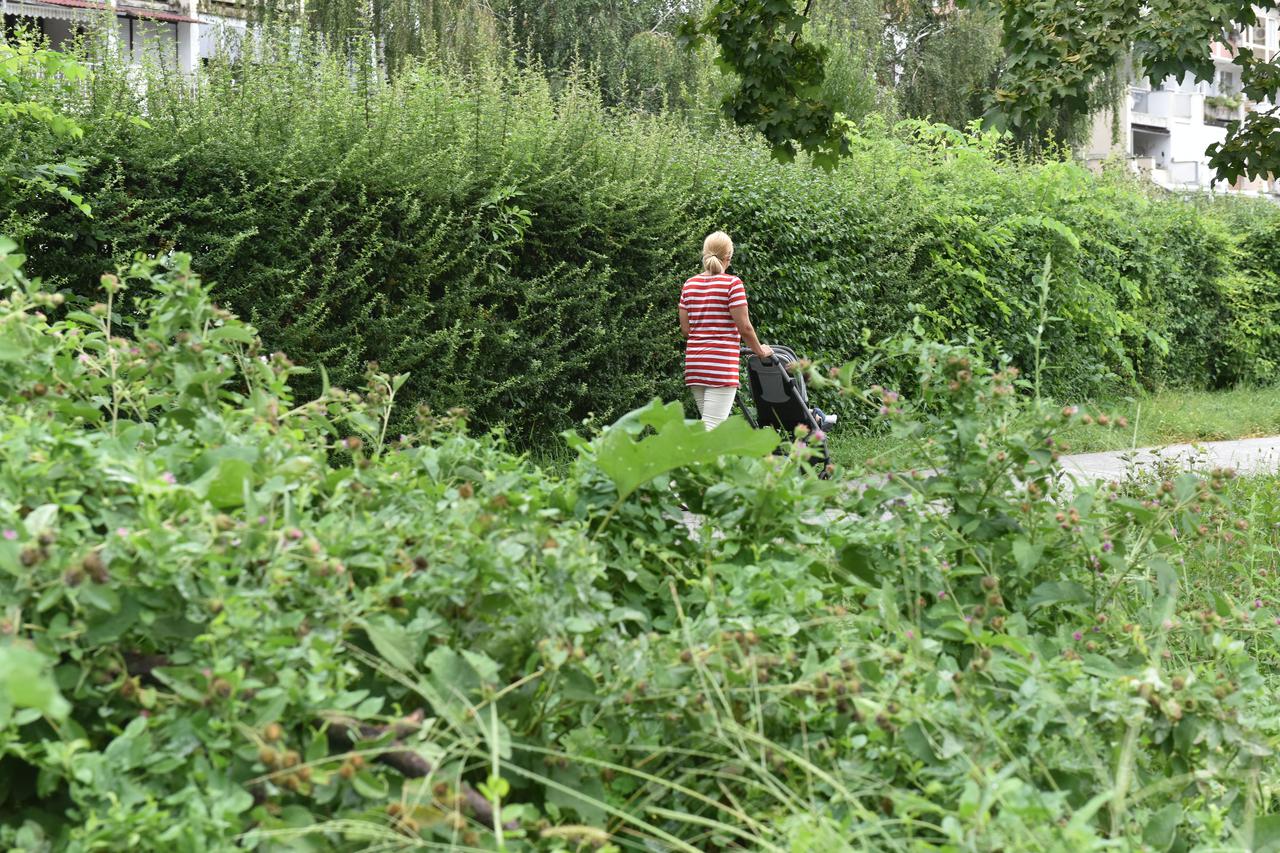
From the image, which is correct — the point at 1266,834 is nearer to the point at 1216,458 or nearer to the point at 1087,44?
the point at 1087,44

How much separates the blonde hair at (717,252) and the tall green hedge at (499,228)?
126 cm

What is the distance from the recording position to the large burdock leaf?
2437 millimetres

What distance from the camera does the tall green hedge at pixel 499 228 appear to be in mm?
8898

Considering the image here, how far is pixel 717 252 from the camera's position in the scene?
394 inches

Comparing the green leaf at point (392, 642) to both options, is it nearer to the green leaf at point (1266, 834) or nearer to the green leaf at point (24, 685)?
the green leaf at point (24, 685)

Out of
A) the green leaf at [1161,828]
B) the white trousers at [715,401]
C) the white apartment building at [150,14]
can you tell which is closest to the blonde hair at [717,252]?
the white trousers at [715,401]

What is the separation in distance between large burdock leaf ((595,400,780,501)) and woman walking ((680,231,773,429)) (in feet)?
23.6

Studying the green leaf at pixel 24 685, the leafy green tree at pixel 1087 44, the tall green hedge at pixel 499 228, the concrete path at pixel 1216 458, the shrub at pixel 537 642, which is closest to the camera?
the green leaf at pixel 24 685

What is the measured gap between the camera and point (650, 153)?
1195cm

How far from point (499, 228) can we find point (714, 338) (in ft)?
6.16

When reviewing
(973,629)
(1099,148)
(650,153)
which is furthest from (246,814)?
(1099,148)

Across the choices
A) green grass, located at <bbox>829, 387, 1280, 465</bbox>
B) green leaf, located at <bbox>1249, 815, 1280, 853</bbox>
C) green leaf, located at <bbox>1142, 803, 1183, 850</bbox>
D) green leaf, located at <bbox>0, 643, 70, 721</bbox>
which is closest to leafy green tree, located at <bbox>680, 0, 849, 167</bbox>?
green grass, located at <bbox>829, 387, 1280, 465</bbox>

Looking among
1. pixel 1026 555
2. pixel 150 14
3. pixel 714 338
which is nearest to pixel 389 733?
pixel 1026 555

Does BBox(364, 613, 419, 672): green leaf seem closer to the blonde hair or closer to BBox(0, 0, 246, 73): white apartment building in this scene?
the blonde hair
